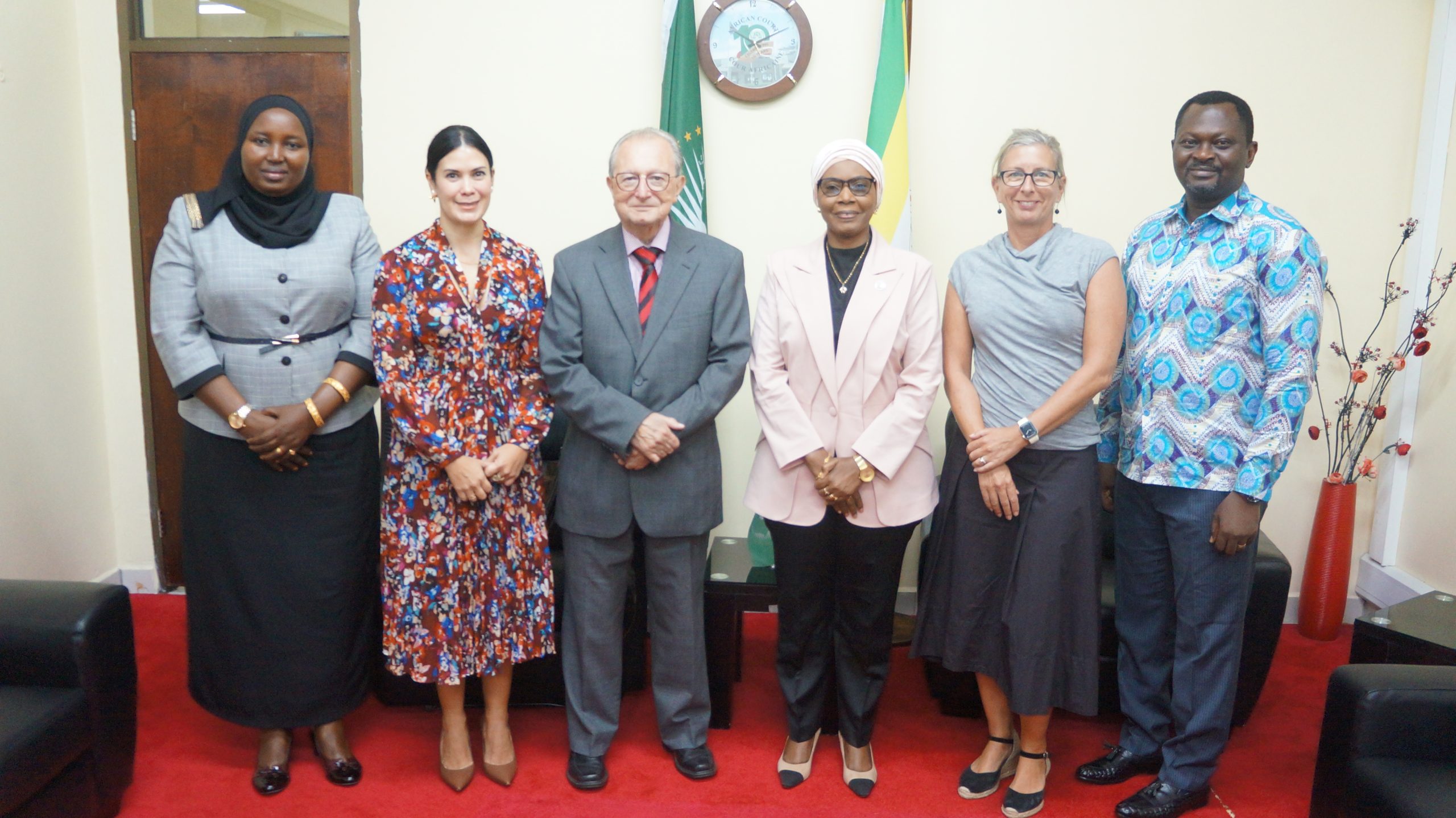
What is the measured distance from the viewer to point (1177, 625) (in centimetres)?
237

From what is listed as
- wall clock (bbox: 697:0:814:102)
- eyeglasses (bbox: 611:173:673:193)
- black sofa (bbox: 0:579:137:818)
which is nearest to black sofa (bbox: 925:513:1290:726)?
eyeglasses (bbox: 611:173:673:193)

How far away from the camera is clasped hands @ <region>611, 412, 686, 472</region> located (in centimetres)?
225

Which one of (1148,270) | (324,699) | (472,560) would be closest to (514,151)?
(472,560)

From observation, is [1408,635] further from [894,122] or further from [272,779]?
[272,779]

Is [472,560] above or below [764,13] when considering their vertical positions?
below

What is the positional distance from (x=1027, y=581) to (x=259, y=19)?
3234 millimetres

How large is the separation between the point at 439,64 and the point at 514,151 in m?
0.40

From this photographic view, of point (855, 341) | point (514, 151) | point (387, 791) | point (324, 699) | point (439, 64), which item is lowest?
point (387, 791)

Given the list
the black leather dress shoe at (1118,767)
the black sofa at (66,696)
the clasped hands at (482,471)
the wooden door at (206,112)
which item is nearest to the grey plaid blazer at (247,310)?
the clasped hands at (482,471)

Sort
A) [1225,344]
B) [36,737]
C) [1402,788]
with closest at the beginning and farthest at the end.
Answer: [1402,788]
[36,737]
[1225,344]

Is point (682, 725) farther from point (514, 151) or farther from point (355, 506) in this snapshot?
point (514, 151)

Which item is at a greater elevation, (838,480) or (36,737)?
(838,480)

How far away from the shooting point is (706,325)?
2.34 m

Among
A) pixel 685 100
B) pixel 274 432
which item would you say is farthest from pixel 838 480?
pixel 685 100
